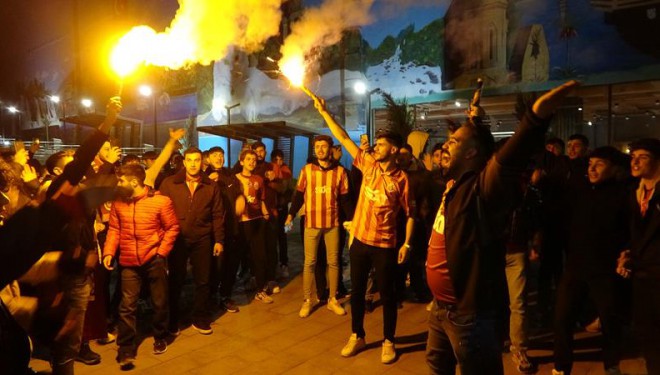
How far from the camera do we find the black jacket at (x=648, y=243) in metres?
3.55

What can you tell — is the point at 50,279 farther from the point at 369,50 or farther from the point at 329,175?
the point at 369,50

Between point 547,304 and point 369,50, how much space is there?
609 inches

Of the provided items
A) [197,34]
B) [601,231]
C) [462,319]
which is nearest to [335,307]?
[601,231]

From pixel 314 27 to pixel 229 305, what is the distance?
821cm

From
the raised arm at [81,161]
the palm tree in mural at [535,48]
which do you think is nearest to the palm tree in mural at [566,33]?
the palm tree in mural at [535,48]

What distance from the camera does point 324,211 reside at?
6375 millimetres

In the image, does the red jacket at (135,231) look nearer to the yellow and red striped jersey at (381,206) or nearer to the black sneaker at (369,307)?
the yellow and red striped jersey at (381,206)

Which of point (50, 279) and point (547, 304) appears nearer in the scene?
point (50, 279)

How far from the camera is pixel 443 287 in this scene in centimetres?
294

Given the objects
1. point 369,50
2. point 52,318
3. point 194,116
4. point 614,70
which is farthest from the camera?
point 194,116

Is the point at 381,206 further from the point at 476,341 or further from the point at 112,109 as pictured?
the point at 112,109

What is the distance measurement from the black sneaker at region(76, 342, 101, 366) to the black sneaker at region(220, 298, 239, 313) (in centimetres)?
196

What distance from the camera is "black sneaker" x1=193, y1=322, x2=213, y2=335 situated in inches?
227

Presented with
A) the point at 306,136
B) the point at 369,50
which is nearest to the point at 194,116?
the point at 306,136
